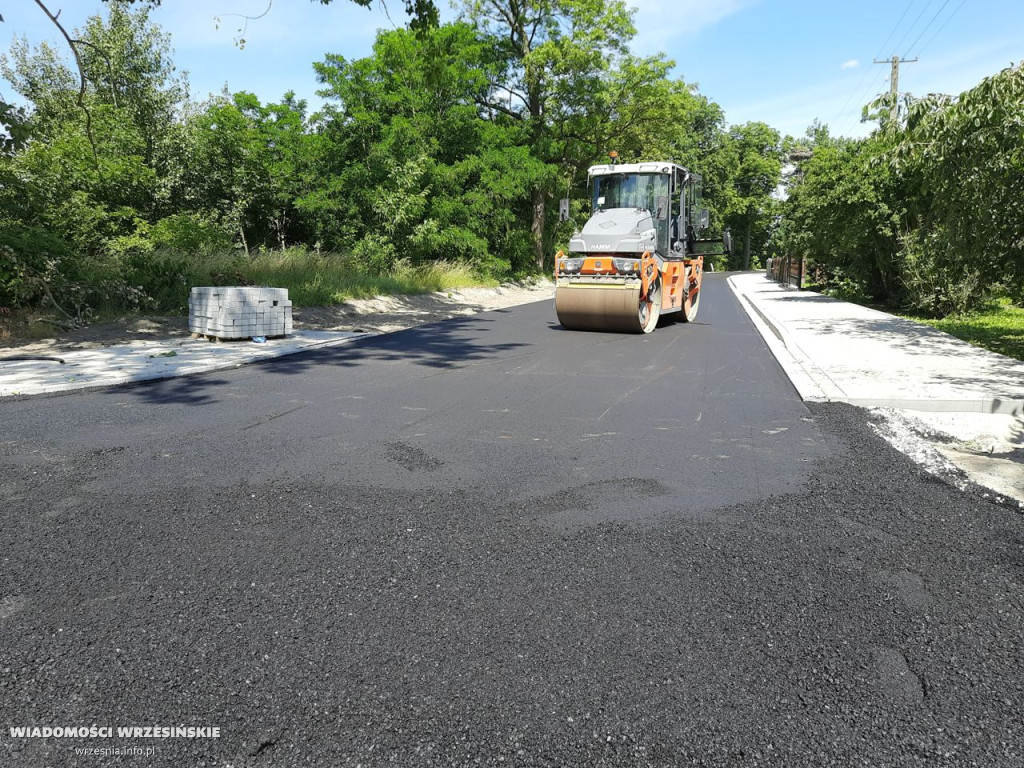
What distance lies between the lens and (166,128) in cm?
2984

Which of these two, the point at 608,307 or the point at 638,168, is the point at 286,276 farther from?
the point at 638,168

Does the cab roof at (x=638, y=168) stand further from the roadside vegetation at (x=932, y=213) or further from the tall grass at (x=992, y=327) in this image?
the tall grass at (x=992, y=327)

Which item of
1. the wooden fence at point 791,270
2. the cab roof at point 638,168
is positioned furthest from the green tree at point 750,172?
the cab roof at point 638,168

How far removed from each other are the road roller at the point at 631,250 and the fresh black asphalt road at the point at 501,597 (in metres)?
7.55

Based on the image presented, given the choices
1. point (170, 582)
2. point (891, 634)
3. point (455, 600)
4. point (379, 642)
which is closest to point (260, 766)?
point (379, 642)

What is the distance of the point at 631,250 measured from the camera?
13805mm

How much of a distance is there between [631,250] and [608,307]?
1283 millimetres

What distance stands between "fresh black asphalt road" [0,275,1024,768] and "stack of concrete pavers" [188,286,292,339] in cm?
563

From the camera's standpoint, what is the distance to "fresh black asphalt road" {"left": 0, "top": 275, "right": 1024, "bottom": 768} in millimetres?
2270

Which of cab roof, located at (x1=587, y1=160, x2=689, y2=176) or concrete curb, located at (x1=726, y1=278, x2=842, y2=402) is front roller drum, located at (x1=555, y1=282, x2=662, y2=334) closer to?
concrete curb, located at (x1=726, y1=278, x2=842, y2=402)

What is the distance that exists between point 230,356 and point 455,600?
8.20 meters

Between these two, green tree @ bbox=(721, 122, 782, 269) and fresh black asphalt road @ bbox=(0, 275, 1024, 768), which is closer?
fresh black asphalt road @ bbox=(0, 275, 1024, 768)

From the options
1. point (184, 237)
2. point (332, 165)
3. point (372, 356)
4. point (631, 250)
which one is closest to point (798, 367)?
point (631, 250)

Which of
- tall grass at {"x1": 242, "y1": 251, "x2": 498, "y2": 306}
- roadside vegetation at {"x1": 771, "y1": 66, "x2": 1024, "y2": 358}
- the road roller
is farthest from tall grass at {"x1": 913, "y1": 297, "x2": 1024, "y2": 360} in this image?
tall grass at {"x1": 242, "y1": 251, "x2": 498, "y2": 306}
